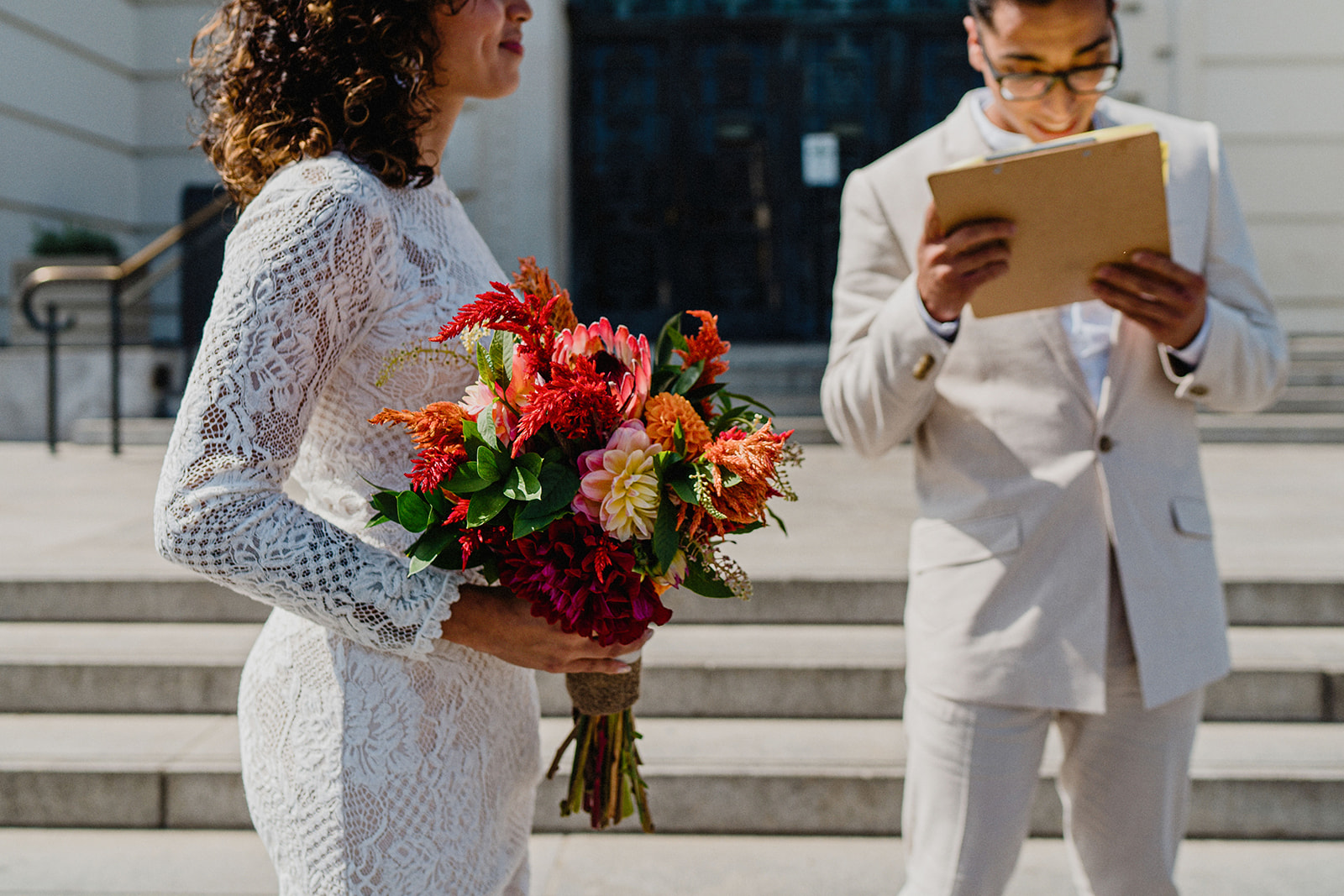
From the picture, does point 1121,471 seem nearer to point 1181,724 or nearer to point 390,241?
point 1181,724

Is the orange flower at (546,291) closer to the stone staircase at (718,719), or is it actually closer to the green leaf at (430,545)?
the green leaf at (430,545)

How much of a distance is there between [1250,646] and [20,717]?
4202 mm

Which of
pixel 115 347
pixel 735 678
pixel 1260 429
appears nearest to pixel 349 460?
pixel 735 678

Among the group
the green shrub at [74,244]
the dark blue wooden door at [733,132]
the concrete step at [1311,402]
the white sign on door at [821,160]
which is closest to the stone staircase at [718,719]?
the concrete step at [1311,402]

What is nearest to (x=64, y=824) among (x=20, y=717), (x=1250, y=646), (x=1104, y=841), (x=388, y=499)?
(x=20, y=717)

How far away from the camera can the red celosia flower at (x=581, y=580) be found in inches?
44.6

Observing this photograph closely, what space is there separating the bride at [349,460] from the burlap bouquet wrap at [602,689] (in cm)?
8

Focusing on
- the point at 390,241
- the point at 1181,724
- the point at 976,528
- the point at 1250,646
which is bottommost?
the point at 1250,646

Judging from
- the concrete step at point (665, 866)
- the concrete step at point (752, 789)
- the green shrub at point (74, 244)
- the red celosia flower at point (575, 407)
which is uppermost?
the green shrub at point (74, 244)

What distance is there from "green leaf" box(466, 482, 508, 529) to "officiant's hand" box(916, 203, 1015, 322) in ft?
2.80

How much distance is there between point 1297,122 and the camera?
8.95 metres

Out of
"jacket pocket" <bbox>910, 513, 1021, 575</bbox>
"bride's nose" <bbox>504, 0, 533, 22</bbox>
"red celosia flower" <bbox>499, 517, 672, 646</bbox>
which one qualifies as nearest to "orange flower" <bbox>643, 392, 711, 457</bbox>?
"red celosia flower" <bbox>499, 517, 672, 646</bbox>

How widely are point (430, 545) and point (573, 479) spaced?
0.57ft

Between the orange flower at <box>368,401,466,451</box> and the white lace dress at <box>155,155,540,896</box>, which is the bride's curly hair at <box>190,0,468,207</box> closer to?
the white lace dress at <box>155,155,540,896</box>
